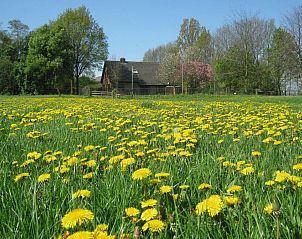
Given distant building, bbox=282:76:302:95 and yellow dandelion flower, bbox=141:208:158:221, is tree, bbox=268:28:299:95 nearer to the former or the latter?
distant building, bbox=282:76:302:95

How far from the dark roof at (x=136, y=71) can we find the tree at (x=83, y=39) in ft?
12.2

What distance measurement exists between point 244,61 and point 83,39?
24.6 m

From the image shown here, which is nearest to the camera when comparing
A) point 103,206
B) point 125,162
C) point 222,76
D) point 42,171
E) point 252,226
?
point 252,226

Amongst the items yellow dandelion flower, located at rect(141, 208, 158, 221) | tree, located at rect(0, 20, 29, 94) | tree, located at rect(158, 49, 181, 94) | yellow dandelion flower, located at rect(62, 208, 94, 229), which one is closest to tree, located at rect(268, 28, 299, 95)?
tree, located at rect(158, 49, 181, 94)

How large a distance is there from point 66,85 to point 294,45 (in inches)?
1209

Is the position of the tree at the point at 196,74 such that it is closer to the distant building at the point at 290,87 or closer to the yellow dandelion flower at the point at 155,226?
the distant building at the point at 290,87

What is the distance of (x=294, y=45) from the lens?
139 feet

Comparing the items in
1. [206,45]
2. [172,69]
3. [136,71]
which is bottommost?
[172,69]

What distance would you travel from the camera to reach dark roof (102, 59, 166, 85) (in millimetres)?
59447

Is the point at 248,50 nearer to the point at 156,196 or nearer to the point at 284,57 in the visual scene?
the point at 284,57

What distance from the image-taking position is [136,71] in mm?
62719

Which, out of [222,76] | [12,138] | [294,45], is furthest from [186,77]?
[12,138]

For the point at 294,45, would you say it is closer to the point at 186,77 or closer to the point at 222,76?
the point at 222,76

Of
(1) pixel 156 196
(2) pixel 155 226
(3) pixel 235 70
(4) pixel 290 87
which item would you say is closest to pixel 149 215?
(2) pixel 155 226
